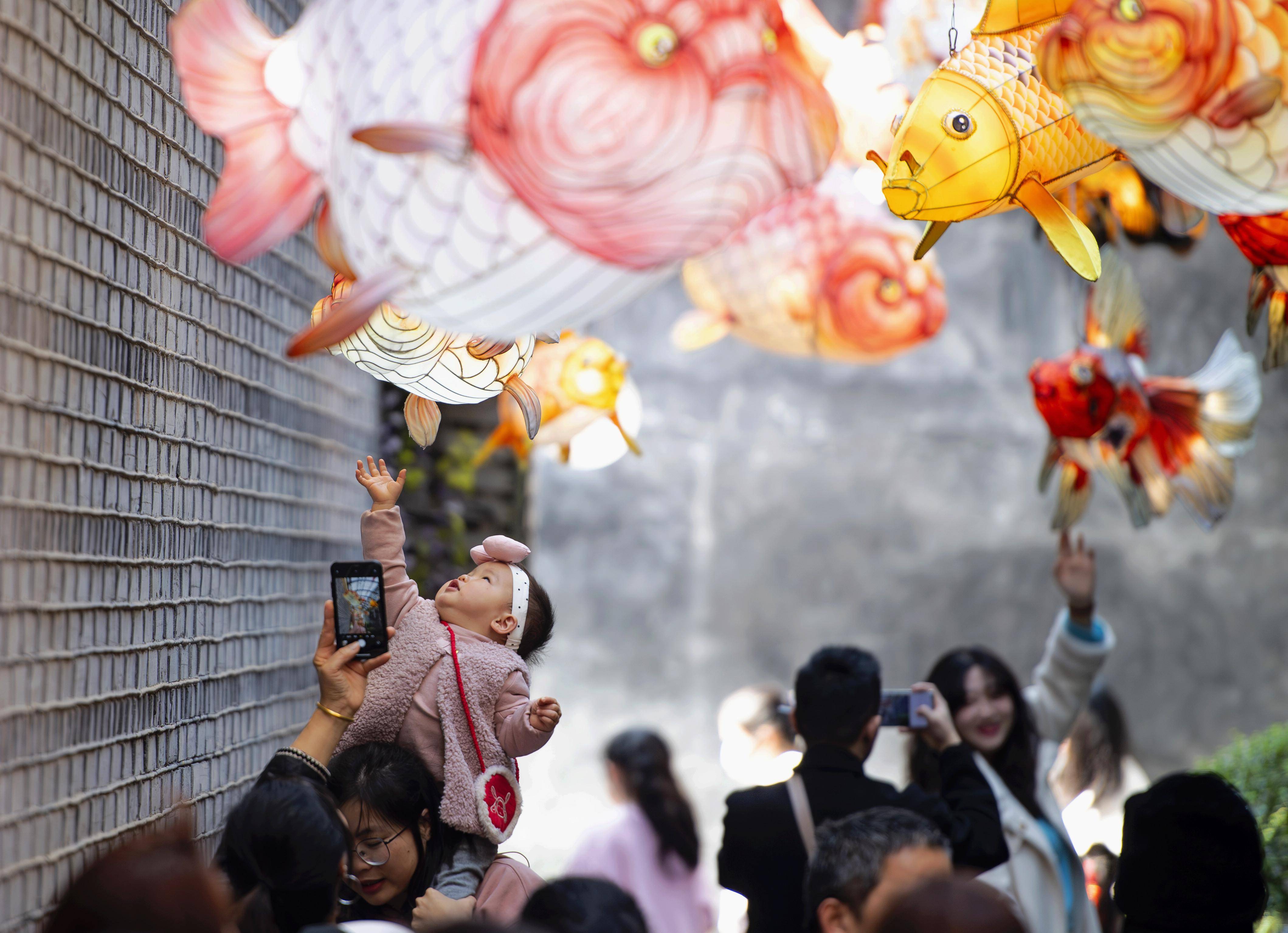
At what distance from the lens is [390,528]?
2.18 m

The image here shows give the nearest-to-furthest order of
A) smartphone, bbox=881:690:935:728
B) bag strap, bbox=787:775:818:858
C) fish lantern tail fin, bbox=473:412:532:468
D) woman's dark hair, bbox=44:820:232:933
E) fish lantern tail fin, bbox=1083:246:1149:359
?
1. woman's dark hair, bbox=44:820:232:933
2. bag strap, bbox=787:775:818:858
3. smartphone, bbox=881:690:935:728
4. fish lantern tail fin, bbox=1083:246:1149:359
5. fish lantern tail fin, bbox=473:412:532:468

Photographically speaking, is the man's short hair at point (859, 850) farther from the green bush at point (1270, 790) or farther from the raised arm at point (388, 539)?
the green bush at point (1270, 790)

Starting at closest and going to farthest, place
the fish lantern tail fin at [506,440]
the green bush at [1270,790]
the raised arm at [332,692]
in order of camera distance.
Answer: the raised arm at [332,692]
the green bush at [1270,790]
the fish lantern tail fin at [506,440]

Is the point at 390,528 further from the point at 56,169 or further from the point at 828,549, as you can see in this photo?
the point at 828,549

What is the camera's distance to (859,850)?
5.77ft

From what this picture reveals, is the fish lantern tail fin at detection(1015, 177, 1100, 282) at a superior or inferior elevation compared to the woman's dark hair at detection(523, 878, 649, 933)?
superior

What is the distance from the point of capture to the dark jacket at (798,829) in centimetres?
245

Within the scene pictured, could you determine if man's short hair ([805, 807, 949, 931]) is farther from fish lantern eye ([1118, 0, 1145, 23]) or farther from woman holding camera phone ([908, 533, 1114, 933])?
fish lantern eye ([1118, 0, 1145, 23])

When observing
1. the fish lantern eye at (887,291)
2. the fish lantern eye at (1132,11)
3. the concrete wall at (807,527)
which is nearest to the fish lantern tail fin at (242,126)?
the fish lantern eye at (1132,11)

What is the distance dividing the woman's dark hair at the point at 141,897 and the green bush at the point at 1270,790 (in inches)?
108

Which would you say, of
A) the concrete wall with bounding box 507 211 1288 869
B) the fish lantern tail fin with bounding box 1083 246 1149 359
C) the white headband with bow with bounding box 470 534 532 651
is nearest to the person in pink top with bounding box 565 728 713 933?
the white headband with bow with bounding box 470 534 532 651

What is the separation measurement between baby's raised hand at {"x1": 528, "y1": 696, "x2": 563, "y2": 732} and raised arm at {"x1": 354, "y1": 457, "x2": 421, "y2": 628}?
1.09 feet

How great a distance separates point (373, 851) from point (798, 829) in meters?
0.92

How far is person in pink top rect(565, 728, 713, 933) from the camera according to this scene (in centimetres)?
354
